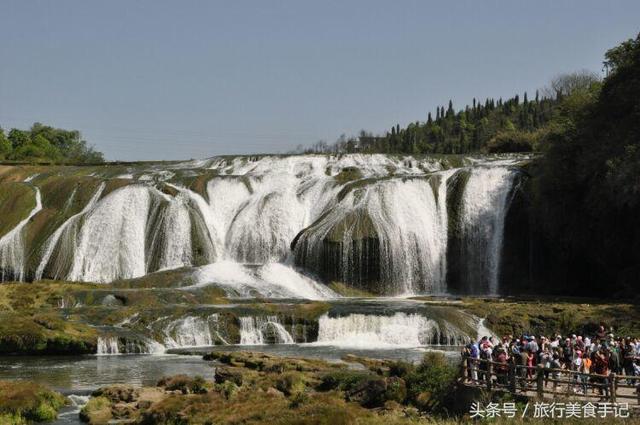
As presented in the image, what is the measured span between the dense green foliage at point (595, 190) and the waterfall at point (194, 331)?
2188 centimetres

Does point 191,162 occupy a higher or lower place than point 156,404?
higher

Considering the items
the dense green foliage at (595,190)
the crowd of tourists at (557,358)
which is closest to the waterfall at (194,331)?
the crowd of tourists at (557,358)

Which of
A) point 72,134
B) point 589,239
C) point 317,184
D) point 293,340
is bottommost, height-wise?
point 293,340

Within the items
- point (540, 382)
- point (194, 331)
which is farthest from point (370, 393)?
point (194, 331)

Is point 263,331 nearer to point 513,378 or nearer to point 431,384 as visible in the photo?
point 431,384

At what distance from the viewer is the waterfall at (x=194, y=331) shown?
38969 mm

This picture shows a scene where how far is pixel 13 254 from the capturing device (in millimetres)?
56344

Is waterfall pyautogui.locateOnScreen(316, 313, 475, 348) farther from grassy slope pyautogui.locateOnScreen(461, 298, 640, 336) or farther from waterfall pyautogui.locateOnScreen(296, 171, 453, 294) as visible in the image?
waterfall pyautogui.locateOnScreen(296, 171, 453, 294)

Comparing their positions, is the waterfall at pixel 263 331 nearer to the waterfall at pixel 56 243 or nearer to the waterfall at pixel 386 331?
the waterfall at pixel 386 331

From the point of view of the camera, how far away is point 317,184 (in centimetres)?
6266

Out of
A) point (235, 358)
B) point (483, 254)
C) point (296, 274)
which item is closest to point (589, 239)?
point (483, 254)

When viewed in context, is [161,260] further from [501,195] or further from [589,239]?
[589,239]

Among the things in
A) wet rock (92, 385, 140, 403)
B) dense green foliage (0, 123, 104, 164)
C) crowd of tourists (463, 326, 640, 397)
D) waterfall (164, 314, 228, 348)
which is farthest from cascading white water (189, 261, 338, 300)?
dense green foliage (0, 123, 104, 164)

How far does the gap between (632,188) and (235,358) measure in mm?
23117
